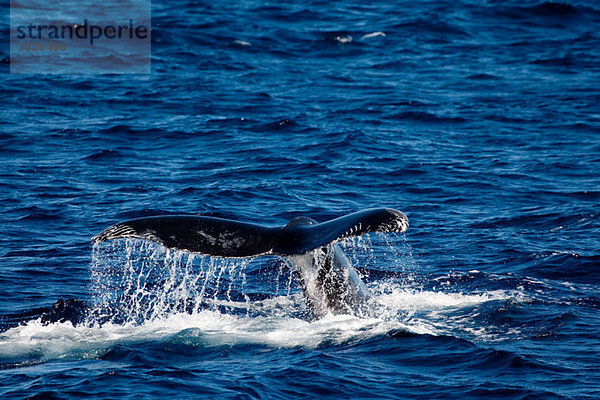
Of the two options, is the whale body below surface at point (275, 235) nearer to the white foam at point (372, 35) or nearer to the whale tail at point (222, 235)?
the whale tail at point (222, 235)

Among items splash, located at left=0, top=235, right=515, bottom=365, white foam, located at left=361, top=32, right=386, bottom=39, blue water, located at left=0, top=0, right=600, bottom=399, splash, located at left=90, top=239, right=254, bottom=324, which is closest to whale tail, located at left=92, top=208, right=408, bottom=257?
blue water, located at left=0, top=0, right=600, bottom=399

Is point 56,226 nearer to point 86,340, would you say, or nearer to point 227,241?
point 86,340

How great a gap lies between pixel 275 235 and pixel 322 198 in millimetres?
6848

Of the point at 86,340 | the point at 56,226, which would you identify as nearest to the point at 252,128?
the point at 56,226

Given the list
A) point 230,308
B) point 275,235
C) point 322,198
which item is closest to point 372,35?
point 322,198

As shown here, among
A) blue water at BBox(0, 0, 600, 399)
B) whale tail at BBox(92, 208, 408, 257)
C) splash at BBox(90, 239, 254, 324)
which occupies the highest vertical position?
whale tail at BBox(92, 208, 408, 257)

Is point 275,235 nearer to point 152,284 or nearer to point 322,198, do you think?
point 152,284

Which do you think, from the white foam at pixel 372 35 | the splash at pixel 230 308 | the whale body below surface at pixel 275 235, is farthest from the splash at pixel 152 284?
the white foam at pixel 372 35

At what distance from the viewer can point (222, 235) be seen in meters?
8.74

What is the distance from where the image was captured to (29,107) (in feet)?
69.3

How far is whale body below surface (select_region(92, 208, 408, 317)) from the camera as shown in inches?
318

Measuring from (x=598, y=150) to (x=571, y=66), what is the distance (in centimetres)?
810

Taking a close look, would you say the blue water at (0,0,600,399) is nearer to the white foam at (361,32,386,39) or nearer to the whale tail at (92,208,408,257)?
the white foam at (361,32,386,39)

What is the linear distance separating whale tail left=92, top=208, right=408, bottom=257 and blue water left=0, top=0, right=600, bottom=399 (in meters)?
0.42
